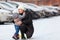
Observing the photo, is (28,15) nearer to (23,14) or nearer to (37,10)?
(23,14)

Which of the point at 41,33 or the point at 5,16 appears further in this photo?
the point at 5,16

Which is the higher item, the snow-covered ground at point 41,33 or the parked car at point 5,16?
the snow-covered ground at point 41,33

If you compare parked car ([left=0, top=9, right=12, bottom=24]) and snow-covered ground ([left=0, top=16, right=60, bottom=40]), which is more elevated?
snow-covered ground ([left=0, top=16, right=60, bottom=40])

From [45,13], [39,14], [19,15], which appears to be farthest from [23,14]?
[45,13]

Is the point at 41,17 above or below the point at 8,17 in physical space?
below

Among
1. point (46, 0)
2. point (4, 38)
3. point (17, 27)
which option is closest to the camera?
point (17, 27)

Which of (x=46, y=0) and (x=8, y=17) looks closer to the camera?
(x=8, y=17)

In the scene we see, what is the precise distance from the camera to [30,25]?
10.3 metres

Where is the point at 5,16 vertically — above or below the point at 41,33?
below

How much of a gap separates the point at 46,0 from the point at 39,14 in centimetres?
1906

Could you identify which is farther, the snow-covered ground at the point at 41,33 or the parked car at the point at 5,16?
the parked car at the point at 5,16

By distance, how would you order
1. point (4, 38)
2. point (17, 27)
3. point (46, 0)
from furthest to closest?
point (46, 0)
point (4, 38)
point (17, 27)

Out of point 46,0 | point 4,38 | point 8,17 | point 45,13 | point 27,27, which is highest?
point 27,27

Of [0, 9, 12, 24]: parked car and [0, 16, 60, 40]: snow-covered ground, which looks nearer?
[0, 16, 60, 40]: snow-covered ground
